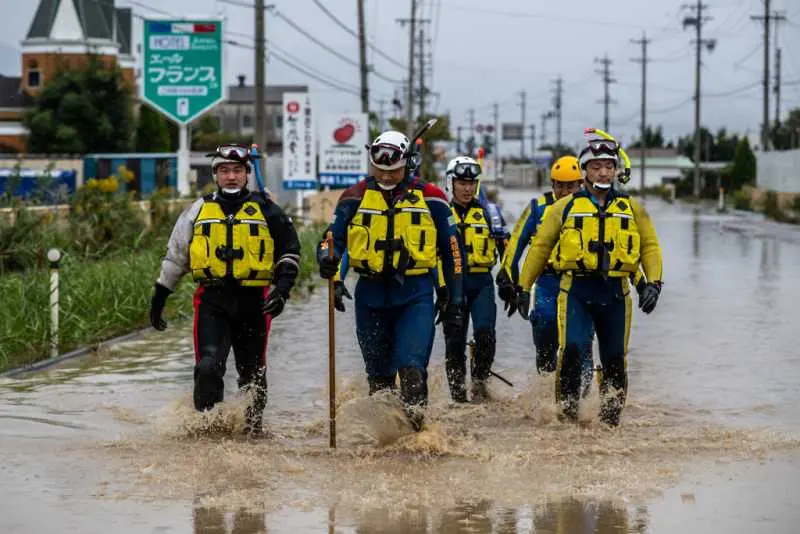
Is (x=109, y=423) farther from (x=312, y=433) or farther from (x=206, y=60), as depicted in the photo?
(x=206, y=60)

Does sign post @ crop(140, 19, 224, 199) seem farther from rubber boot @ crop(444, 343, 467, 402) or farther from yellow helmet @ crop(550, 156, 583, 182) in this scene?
rubber boot @ crop(444, 343, 467, 402)

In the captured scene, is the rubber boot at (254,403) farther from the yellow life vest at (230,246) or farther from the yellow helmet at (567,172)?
the yellow helmet at (567,172)

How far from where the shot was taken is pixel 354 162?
38.6 m

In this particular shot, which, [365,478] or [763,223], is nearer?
[365,478]

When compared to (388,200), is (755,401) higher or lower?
lower

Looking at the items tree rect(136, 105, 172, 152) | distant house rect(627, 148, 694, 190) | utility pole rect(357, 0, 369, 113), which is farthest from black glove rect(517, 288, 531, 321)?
distant house rect(627, 148, 694, 190)

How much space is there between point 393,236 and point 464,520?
2.26 m

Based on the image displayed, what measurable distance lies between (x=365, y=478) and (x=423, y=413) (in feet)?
3.06

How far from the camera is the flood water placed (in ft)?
24.7

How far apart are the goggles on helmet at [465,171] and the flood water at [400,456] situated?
5.24 ft

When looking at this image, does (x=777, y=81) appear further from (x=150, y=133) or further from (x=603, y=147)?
(x=603, y=147)

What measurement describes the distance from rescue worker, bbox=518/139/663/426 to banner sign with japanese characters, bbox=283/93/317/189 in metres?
26.2

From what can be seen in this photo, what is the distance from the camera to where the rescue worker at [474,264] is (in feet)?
38.1

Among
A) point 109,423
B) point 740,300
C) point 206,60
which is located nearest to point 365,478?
point 109,423
